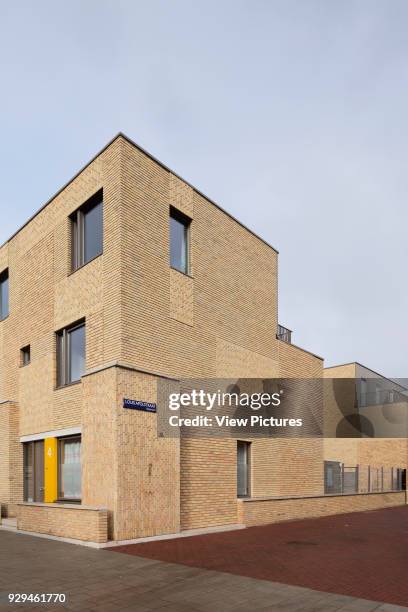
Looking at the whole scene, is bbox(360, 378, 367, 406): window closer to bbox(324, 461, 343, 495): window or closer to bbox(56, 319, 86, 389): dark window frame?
bbox(324, 461, 343, 495): window

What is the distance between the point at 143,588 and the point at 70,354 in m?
10.1

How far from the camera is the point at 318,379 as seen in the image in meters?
27.2

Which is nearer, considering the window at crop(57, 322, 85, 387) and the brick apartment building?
the brick apartment building

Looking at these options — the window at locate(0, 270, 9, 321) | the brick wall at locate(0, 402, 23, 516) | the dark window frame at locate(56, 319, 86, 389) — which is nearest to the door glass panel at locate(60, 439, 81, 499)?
the dark window frame at locate(56, 319, 86, 389)

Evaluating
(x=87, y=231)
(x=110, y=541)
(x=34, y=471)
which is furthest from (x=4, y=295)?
(x=110, y=541)

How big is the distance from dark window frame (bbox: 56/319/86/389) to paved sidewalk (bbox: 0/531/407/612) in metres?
6.76

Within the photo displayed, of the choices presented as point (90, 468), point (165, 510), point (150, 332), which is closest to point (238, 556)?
point (165, 510)

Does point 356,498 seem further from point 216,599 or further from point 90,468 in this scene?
point 216,599

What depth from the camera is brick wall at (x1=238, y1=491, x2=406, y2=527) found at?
63.5ft

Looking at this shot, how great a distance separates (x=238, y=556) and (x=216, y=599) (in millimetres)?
4006

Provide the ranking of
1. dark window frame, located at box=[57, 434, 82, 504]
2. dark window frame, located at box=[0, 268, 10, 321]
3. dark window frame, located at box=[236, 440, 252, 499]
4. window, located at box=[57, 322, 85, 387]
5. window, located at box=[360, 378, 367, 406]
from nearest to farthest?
dark window frame, located at box=[57, 434, 82, 504]
window, located at box=[57, 322, 85, 387]
dark window frame, located at box=[236, 440, 252, 499]
dark window frame, located at box=[0, 268, 10, 321]
window, located at box=[360, 378, 367, 406]

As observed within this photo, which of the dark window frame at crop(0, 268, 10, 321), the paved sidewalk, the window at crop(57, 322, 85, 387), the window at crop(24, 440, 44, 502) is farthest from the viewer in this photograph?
the dark window frame at crop(0, 268, 10, 321)

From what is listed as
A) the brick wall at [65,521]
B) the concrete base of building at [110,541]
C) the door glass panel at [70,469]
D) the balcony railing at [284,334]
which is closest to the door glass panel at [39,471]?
the concrete base of building at [110,541]

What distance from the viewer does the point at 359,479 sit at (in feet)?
95.5
